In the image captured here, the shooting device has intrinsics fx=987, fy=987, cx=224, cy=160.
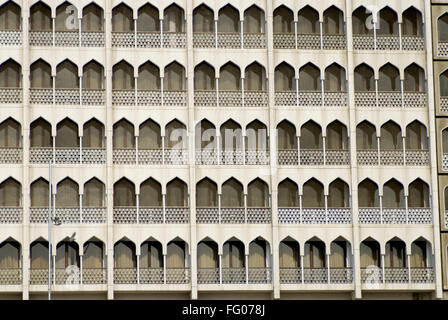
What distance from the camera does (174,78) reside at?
39.8 m

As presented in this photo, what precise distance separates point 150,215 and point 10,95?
284 inches

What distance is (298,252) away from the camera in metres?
39.5

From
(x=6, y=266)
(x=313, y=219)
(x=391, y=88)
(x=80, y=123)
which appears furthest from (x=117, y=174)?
(x=391, y=88)

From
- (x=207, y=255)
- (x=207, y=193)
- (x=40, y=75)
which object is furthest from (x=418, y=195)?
(x=40, y=75)

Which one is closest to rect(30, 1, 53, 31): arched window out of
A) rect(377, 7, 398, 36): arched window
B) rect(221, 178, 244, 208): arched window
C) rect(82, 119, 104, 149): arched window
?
rect(82, 119, 104, 149): arched window

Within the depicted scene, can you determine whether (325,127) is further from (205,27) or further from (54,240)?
(54,240)

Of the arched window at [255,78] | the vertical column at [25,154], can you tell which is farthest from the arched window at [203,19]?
the vertical column at [25,154]

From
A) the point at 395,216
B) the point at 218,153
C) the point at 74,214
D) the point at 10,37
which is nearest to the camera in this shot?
the point at 74,214

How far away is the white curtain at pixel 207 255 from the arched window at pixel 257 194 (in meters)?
2.30

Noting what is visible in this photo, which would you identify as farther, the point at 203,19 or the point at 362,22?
the point at 362,22

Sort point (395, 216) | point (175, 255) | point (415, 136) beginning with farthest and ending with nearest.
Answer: point (415, 136), point (395, 216), point (175, 255)

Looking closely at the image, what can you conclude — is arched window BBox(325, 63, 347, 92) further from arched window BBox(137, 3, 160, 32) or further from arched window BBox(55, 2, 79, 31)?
arched window BBox(55, 2, 79, 31)

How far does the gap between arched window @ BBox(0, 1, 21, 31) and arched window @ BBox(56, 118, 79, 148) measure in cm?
426

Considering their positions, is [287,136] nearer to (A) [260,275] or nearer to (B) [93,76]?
(A) [260,275]
